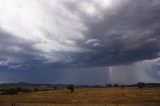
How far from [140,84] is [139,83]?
0.92 metres

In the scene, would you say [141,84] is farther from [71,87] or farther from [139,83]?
[71,87]

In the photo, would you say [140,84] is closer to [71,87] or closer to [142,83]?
[142,83]

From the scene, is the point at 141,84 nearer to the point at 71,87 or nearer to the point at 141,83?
the point at 141,83

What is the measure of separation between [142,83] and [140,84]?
3.63 m

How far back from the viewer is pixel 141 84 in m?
184

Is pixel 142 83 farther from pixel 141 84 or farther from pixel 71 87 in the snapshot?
pixel 71 87

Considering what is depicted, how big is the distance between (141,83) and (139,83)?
195 cm

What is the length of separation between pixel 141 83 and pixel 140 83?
44.5 inches

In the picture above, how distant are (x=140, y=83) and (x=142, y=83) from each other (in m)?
3.04

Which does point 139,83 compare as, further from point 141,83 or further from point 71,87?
point 71,87

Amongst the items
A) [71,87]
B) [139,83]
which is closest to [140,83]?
[139,83]

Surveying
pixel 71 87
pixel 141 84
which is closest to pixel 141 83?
pixel 141 84

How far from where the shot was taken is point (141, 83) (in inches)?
7269

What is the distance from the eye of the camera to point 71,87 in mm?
181875
